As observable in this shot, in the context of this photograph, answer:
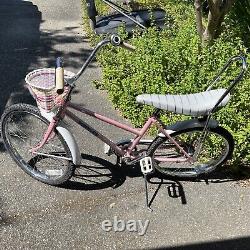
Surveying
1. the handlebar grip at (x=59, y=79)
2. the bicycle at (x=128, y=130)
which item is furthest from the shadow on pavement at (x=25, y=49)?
the handlebar grip at (x=59, y=79)

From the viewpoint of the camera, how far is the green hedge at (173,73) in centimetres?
405

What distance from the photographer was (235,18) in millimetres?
6156

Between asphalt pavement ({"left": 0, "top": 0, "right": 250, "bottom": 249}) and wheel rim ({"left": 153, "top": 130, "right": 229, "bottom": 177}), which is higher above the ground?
wheel rim ({"left": 153, "top": 130, "right": 229, "bottom": 177})

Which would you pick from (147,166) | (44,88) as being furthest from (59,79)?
(147,166)

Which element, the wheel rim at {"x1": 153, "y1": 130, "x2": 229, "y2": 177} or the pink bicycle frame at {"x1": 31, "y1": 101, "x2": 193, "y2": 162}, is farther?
the wheel rim at {"x1": 153, "y1": 130, "x2": 229, "y2": 177}

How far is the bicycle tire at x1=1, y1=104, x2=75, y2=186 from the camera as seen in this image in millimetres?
3537

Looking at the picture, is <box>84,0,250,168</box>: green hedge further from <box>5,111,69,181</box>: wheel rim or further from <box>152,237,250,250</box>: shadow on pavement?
<box>5,111,69,181</box>: wheel rim

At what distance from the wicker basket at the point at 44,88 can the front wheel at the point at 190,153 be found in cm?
111

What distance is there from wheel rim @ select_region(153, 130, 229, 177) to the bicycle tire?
3.33 feet

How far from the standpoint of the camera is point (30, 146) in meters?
4.40

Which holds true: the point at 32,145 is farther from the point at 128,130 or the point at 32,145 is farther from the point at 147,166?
the point at 147,166

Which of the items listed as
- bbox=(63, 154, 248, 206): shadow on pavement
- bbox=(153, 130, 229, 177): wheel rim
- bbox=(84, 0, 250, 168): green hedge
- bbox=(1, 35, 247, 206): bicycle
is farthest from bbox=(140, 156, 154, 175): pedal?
bbox=(84, 0, 250, 168): green hedge

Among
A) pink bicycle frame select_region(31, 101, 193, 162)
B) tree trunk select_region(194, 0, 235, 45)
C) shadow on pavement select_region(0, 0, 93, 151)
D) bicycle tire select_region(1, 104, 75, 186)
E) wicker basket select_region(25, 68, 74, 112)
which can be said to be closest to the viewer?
wicker basket select_region(25, 68, 74, 112)

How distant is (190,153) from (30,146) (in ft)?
6.33
